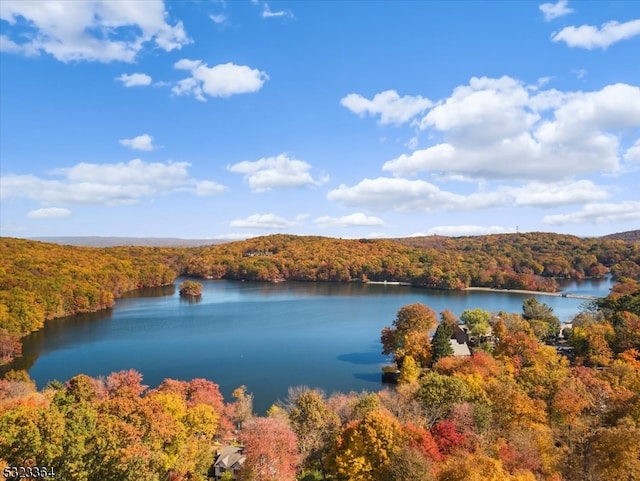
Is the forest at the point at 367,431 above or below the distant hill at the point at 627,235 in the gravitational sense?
below

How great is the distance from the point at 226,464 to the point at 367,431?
492 centimetres

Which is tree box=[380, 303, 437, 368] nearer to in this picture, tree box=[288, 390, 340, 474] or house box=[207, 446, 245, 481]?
tree box=[288, 390, 340, 474]

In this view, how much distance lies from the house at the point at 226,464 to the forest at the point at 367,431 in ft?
0.71

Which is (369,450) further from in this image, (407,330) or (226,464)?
(407,330)

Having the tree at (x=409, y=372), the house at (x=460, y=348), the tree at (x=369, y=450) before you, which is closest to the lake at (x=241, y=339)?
the tree at (x=409, y=372)

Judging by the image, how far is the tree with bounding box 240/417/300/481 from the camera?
1216 cm

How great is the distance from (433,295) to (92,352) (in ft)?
152

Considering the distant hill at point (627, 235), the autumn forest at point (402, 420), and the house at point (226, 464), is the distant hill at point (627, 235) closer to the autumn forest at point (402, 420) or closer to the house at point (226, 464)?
the autumn forest at point (402, 420)

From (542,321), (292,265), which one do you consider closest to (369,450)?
(542,321)

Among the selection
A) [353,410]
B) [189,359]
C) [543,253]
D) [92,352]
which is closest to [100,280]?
[92,352]

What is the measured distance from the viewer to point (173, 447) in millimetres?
12523

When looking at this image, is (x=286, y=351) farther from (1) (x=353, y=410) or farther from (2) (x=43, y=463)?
(2) (x=43, y=463)

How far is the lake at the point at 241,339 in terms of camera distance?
26.8 meters

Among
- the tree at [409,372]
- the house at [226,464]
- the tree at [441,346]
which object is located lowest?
the house at [226,464]
